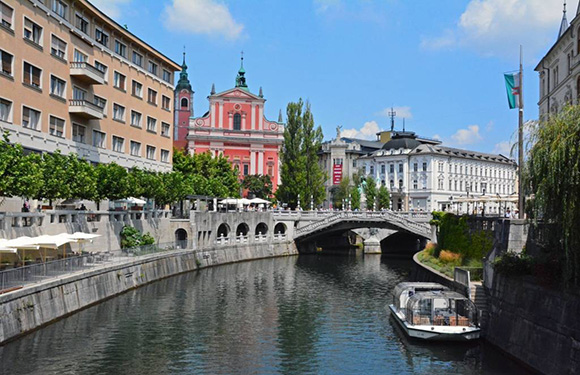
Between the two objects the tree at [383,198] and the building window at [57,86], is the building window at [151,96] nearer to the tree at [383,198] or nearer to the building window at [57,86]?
the building window at [57,86]

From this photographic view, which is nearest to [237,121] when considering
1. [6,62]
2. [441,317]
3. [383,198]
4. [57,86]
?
[383,198]

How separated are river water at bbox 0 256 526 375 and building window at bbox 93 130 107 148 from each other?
1800 centimetres

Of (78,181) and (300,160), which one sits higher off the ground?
(300,160)

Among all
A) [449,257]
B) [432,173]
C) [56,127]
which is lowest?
[449,257]

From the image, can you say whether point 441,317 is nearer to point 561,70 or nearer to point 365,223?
point 561,70

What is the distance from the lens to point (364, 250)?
9594 cm

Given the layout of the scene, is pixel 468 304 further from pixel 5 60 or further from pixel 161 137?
pixel 161 137

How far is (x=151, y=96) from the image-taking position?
75.4m

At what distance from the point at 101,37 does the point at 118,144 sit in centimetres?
1169

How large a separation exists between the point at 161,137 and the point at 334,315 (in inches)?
1692

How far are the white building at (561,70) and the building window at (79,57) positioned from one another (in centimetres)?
4388

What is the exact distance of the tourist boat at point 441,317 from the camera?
34.0 metres

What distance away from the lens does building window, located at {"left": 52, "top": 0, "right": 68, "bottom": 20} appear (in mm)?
54812

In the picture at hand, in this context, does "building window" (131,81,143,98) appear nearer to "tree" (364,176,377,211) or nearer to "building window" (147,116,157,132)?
"building window" (147,116,157,132)
